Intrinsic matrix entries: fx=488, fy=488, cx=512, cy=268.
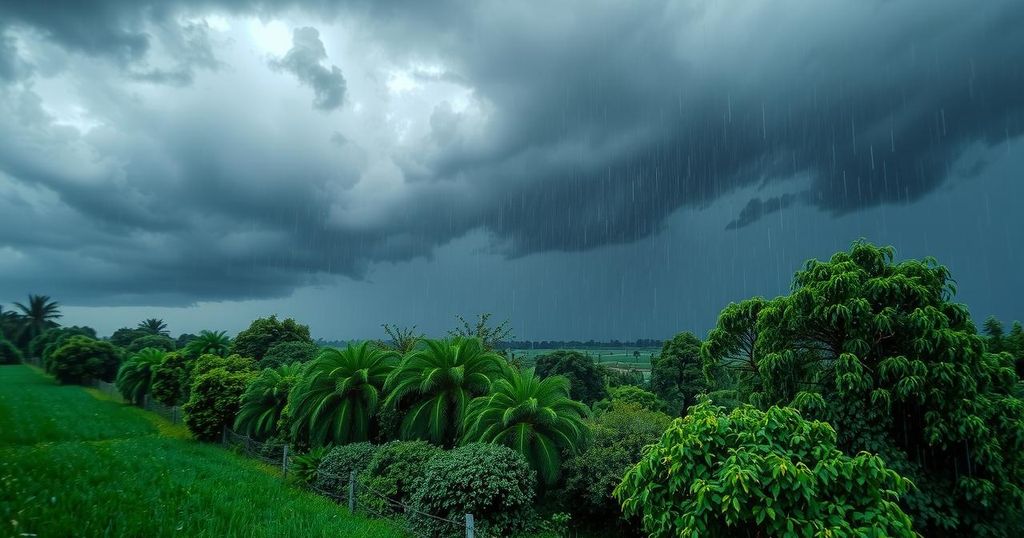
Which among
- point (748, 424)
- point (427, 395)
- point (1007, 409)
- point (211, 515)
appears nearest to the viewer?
point (748, 424)

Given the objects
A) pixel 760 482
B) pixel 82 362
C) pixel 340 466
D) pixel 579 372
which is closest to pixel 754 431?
pixel 760 482

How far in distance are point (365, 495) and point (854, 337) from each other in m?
12.0

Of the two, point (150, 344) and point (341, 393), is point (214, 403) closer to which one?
point (341, 393)

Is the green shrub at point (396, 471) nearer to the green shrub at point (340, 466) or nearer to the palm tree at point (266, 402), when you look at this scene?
the green shrub at point (340, 466)

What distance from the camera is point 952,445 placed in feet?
33.8

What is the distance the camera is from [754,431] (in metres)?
6.40

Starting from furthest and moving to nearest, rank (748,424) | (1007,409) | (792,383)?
1. (792,383)
2. (1007,409)
3. (748,424)

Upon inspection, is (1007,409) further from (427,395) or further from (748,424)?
(427,395)

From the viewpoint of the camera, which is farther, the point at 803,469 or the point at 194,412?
the point at 194,412

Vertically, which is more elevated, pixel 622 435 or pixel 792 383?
pixel 792 383

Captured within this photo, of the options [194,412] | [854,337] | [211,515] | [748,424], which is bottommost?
[194,412]

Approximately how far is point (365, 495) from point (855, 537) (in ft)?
34.5

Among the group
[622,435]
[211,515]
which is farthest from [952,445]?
[211,515]

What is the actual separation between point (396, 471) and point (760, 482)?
9.29 meters
